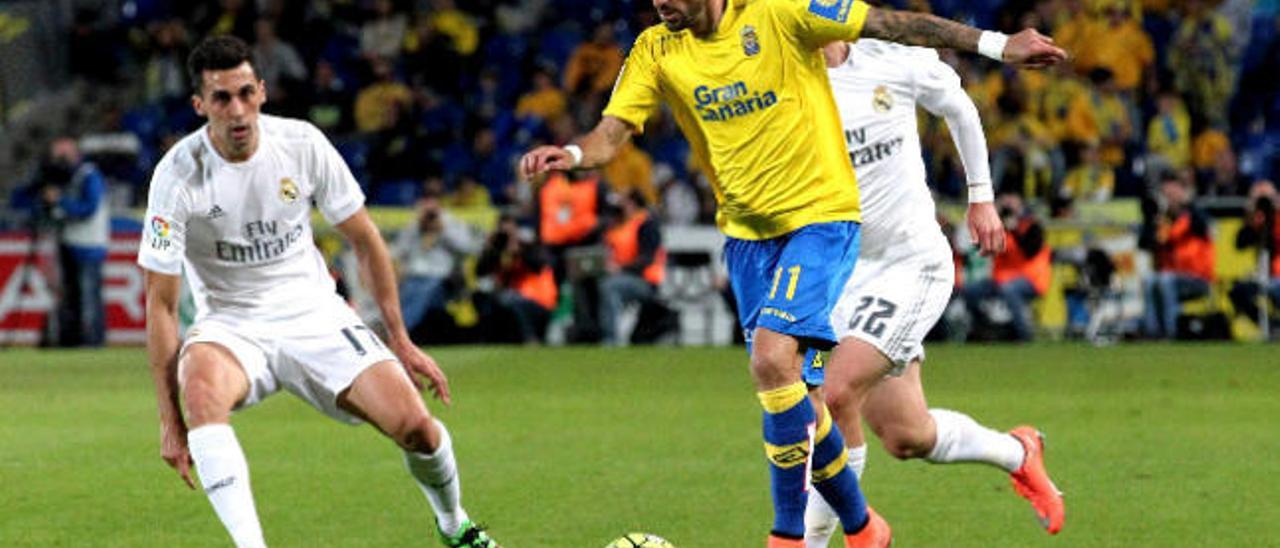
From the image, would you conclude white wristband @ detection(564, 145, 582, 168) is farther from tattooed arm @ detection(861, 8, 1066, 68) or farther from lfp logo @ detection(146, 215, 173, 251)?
lfp logo @ detection(146, 215, 173, 251)

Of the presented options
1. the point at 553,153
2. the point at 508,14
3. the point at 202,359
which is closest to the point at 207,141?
the point at 202,359

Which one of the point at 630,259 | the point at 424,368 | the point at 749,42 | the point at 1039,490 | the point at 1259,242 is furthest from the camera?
the point at 630,259

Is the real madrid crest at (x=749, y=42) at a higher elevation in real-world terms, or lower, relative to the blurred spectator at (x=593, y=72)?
higher

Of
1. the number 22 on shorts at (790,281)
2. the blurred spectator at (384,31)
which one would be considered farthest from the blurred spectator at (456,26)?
the number 22 on shorts at (790,281)

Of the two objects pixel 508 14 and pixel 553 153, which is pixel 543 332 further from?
pixel 553 153

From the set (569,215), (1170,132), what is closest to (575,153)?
(569,215)

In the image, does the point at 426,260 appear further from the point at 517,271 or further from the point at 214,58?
the point at 214,58

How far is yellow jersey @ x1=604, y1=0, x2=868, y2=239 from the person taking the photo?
7.48 metres

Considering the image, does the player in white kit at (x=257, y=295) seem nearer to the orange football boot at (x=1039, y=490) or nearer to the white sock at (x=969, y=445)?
the white sock at (x=969, y=445)

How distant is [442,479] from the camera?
789 centimetres

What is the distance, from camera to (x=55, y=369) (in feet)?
59.8

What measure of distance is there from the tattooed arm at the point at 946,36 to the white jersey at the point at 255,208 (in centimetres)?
200

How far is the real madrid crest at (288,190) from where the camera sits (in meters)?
7.92

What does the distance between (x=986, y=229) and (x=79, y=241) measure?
14.3 metres
